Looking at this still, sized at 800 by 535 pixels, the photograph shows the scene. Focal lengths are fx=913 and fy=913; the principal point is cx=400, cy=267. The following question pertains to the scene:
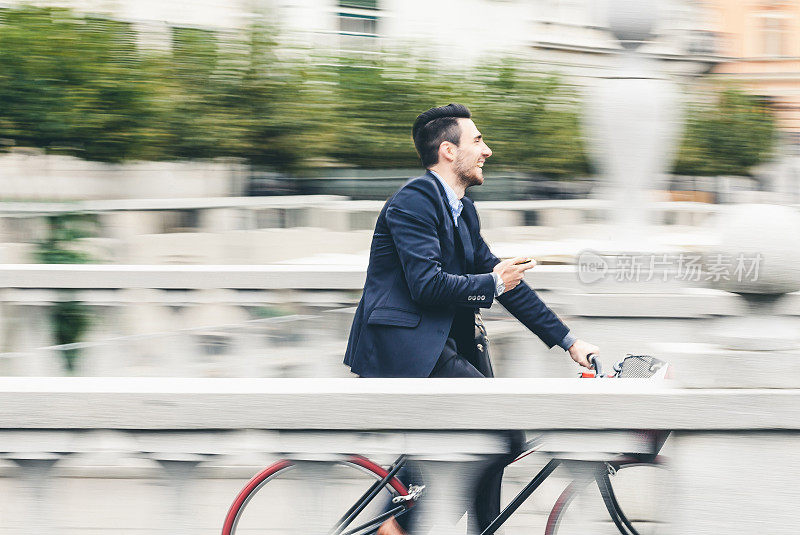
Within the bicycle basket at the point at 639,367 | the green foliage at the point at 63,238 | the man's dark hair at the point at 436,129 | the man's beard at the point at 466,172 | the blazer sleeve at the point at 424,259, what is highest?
the man's dark hair at the point at 436,129

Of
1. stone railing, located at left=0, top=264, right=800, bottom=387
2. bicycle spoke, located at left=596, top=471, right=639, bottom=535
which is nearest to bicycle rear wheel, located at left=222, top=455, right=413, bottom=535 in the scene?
bicycle spoke, located at left=596, top=471, right=639, bottom=535

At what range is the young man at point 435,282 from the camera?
287 centimetres

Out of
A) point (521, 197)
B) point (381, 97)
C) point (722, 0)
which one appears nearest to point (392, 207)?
point (381, 97)

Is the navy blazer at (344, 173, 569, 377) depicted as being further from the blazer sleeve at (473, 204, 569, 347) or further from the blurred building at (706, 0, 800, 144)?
the blurred building at (706, 0, 800, 144)

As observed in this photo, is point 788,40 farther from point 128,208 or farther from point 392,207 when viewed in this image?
point 392,207

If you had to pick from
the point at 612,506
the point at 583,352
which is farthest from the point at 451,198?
the point at 612,506

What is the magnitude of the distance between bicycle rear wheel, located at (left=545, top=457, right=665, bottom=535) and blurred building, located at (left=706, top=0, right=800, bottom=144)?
2893 cm

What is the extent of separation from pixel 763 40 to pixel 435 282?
101 ft

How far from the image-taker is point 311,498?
7.49 ft

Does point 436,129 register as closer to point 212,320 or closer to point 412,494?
point 412,494

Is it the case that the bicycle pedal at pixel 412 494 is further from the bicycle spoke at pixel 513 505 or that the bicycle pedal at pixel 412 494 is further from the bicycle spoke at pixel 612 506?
the bicycle spoke at pixel 612 506

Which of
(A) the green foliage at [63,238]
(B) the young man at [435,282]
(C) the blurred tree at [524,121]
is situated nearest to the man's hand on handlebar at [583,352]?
(B) the young man at [435,282]

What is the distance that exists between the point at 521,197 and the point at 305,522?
1219 centimetres

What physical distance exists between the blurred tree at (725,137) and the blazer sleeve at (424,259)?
43.4 feet
